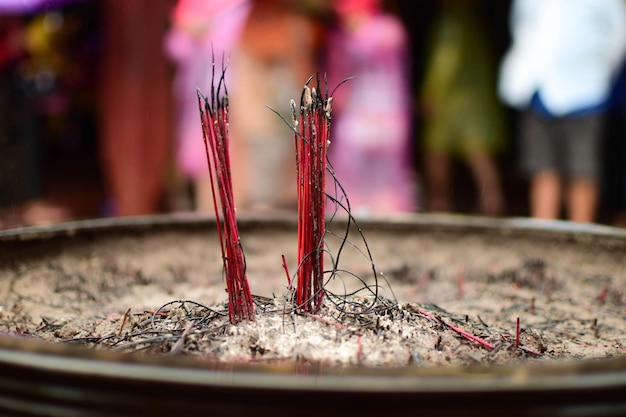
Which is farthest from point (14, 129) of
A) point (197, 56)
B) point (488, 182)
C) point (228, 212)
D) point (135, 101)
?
point (228, 212)

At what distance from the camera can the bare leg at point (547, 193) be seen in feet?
17.0

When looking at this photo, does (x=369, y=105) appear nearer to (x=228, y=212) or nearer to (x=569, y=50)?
(x=569, y=50)

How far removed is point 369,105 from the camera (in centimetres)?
523

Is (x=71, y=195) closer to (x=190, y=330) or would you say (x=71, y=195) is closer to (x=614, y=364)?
(x=190, y=330)

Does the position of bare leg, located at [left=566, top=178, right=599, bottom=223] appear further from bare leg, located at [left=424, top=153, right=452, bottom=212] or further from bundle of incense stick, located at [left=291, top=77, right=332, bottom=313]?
bundle of incense stick, located at [left=291, top=77, right=332, bottom=313]

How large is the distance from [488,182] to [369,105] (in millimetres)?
1786

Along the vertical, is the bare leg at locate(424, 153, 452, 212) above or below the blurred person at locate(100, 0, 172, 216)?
below

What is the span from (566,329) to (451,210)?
16.5 ft

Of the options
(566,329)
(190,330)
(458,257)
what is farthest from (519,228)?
(190,330)

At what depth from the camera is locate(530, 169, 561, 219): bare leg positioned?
5168 millimetres

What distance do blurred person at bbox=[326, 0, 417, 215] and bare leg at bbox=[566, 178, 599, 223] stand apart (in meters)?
1.14

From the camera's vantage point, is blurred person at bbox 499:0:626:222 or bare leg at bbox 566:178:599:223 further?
bare leg at bbox 566:178:599:223

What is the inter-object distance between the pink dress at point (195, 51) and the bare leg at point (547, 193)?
2.14 metres

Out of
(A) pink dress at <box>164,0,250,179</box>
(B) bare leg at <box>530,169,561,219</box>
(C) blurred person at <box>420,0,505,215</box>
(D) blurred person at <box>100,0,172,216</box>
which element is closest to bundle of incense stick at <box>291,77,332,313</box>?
(A) pink dress at <box>164,0,250,179</box>
